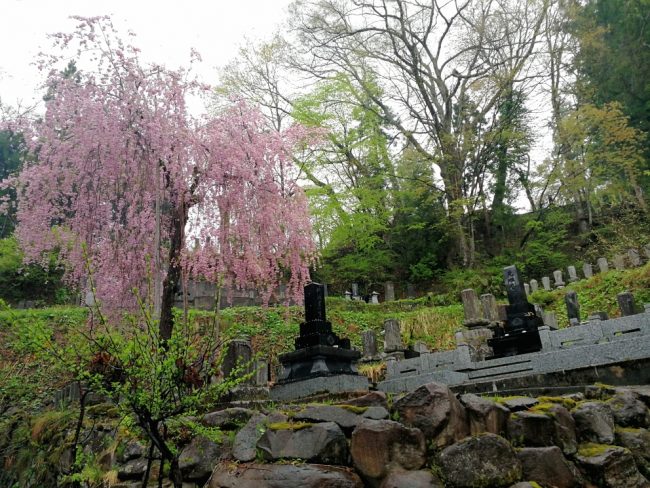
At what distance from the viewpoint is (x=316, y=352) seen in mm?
6852

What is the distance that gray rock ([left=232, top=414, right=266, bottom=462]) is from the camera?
Result: 4301 mm

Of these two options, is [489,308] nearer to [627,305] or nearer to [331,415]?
[627,305]

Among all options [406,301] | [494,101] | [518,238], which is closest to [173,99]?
[406,301]

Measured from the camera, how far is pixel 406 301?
20172 mm

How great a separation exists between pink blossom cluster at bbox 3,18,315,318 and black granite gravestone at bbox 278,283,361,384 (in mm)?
1924

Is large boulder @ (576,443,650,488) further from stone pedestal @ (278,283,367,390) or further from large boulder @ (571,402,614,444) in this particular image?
stone pedestal @ (278,283,367,390)

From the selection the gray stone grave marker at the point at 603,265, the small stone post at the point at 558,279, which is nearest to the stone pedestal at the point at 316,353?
the small stone post at the point at 558,279

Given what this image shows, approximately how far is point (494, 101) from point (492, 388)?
728 inches

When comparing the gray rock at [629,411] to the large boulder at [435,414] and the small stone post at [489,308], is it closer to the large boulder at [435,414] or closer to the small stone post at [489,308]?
the large boulder at [435,414]

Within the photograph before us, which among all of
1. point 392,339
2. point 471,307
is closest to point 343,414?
point 392,339

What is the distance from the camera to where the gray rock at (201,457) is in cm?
456

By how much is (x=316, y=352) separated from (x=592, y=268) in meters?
17.8

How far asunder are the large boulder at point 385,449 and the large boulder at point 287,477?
131 millimetres

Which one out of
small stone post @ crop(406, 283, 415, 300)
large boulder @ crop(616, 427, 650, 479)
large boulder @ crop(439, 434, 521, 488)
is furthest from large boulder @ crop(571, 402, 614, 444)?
small stone post @ crop(406, 283, 415, 300)
